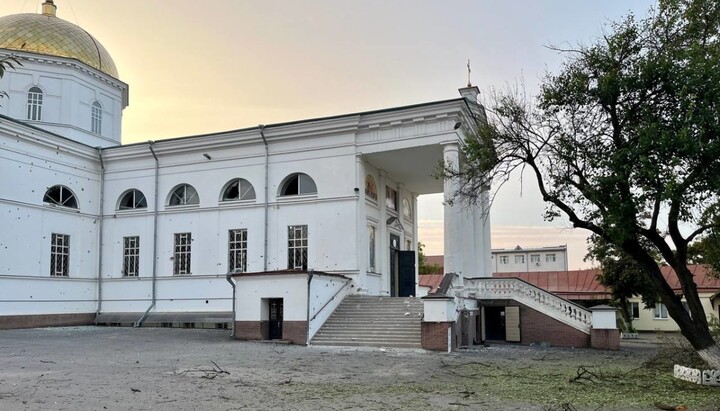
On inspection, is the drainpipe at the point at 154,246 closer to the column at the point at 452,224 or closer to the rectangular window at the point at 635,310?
the column at the point at 452,224

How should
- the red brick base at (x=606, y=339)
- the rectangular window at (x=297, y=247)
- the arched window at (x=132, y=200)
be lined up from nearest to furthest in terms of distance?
the red brick base at (x=606, y=339)
the rectangular window at (x=297, y=247)
the arched window at (x=132, y=200)

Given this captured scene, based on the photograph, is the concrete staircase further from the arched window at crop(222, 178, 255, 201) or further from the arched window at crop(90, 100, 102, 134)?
the arched window at crop(90, 100, 102, 134)

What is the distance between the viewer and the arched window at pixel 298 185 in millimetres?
24969

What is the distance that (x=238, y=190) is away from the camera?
26.3 metres

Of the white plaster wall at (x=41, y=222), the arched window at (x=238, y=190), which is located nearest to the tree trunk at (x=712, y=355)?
the arched window at (x=238, y=190)

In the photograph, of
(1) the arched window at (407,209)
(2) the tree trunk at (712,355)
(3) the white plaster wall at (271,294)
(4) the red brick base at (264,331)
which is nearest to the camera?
(2) the tree trunk at (712,355)

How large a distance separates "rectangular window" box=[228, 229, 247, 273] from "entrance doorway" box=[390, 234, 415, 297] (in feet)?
21.6

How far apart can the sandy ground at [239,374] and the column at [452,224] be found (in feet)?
12.9

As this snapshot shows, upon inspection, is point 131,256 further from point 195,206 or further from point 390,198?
point 390,198

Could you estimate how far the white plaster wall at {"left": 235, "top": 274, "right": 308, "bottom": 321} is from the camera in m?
19.6

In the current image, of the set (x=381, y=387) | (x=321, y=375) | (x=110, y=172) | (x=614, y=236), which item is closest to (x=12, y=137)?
(x=110, y=172)

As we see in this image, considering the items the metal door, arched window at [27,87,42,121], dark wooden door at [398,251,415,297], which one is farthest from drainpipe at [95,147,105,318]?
the metal door

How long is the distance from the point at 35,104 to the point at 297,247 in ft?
50.8

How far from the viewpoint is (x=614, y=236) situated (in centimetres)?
1159
